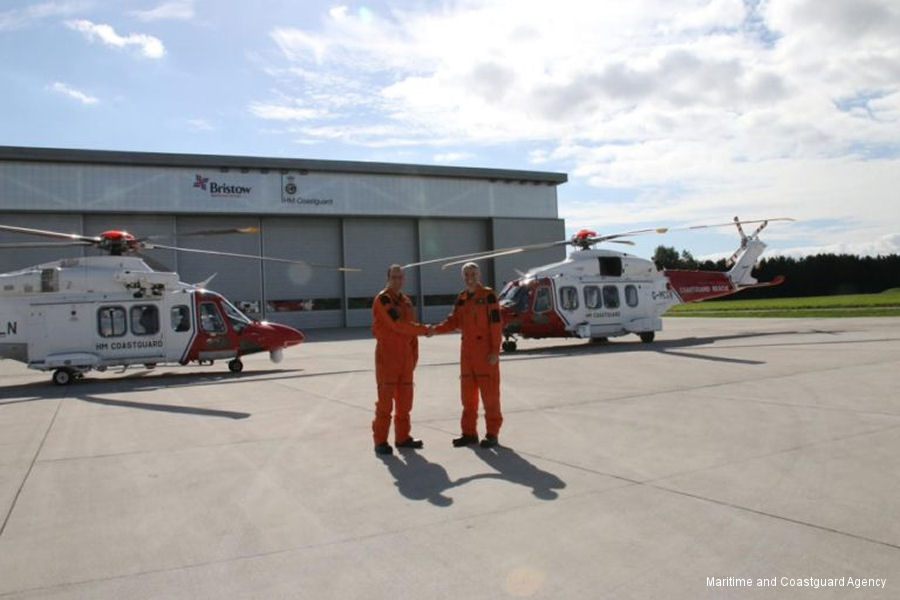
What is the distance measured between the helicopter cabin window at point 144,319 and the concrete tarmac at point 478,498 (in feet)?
16.6

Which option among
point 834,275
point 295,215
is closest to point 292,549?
point 295,215

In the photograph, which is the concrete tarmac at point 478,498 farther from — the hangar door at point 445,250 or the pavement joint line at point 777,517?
the hangar door at point 445,250

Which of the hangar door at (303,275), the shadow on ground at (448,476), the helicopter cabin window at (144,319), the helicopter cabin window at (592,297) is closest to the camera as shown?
the shadow on ground at (448,476)

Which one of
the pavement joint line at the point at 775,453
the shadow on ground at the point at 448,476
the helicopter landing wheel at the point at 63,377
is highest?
the helicopter landing wheel at the point at 63,377

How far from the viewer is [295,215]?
38500 millimetres

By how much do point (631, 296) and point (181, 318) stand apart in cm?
1153

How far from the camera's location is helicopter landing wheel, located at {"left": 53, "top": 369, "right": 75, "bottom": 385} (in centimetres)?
1430

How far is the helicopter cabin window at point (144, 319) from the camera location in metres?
14.9

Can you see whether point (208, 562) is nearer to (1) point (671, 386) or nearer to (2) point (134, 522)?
(2) point (134, 522)

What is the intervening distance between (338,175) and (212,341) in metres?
25.0

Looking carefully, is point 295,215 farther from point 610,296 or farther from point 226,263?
point 610,296

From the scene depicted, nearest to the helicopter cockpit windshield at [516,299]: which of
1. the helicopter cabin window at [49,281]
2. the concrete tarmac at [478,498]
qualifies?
the concrete tarmac at [478,498]

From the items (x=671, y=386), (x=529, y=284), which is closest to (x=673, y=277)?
(x=529, y=284)

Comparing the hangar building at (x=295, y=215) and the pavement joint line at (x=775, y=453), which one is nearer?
the pavement joint line at (x=775, y=453)
